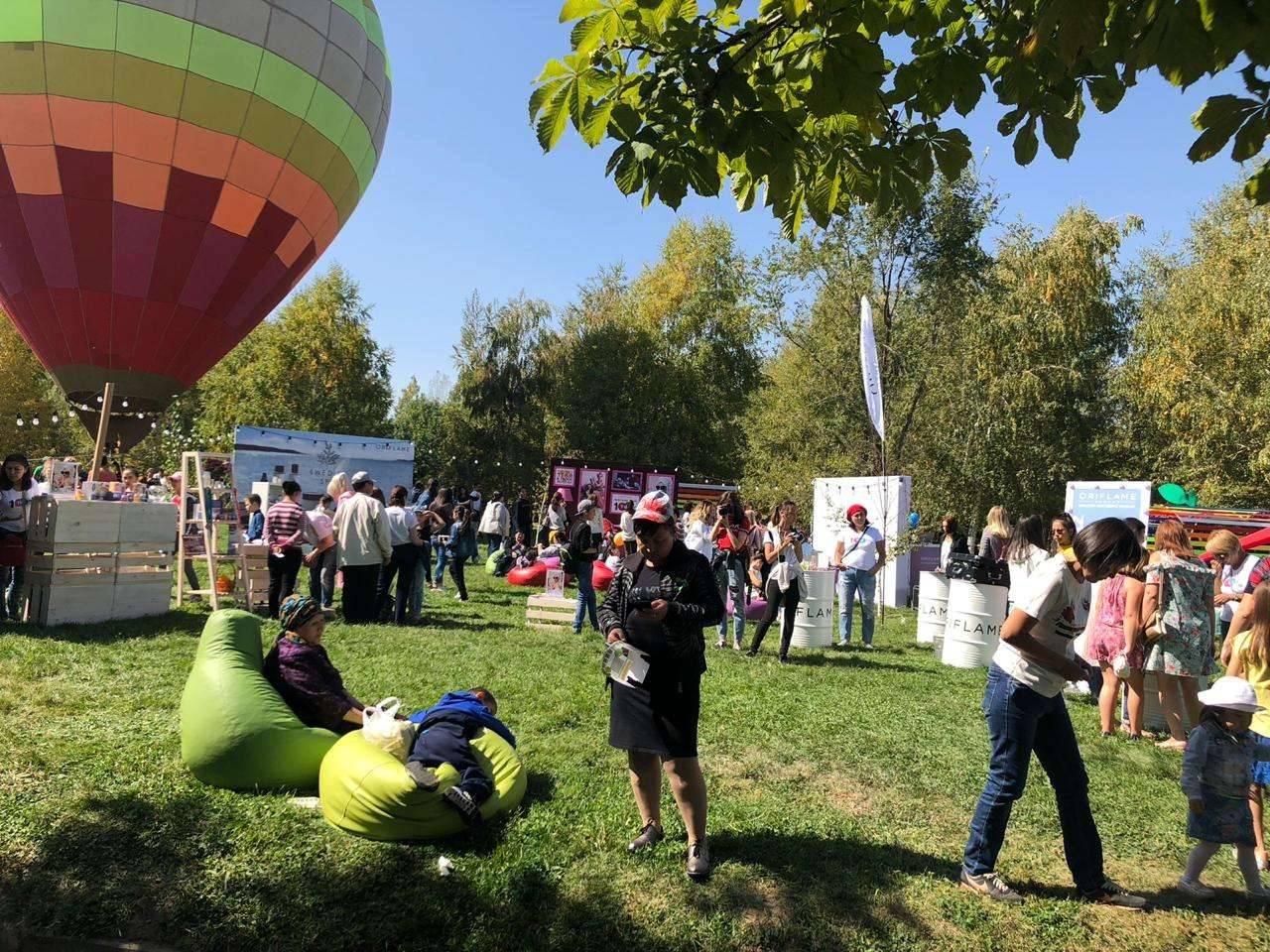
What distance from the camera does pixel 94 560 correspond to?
9398 millimetres

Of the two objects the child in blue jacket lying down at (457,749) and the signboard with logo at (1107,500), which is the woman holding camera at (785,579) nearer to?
the child in blue jacket lying down at (457,749)

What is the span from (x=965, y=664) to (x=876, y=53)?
7973 millimetres

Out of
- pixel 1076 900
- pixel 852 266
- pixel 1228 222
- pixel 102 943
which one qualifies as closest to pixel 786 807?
pixel 1076 900

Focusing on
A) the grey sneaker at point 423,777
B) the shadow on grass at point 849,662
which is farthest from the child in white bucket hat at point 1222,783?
the shadow on grass at point 849,662

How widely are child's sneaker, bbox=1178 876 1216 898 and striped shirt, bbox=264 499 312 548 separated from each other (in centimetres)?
902

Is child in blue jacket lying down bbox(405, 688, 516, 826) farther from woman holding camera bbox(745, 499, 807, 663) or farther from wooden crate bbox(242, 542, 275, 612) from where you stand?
wooden crate bbox(242, 542, 275, 612)

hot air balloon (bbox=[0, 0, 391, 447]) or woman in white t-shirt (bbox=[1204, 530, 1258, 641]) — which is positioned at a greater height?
hot air balloon (bbox=[0, 0, 391, 447])

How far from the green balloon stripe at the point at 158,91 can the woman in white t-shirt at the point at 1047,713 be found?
1779 centimetres

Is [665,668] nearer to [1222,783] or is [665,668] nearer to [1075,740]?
[1075,740]

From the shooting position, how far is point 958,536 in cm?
1291

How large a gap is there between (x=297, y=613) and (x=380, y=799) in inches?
55.8

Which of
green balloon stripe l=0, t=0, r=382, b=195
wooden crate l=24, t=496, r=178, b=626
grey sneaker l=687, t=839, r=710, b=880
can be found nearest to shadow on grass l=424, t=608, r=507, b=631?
wooden crate l=24, t=496, r=178, b=626

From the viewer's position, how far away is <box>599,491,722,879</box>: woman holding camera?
12.9 feet

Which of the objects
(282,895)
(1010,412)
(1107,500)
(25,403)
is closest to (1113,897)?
(282,895)
